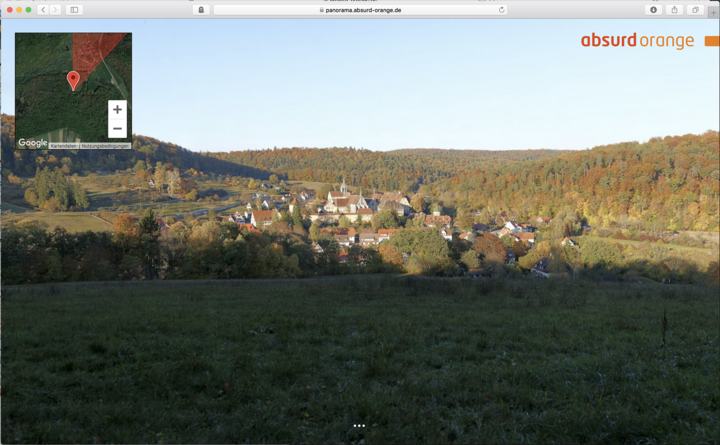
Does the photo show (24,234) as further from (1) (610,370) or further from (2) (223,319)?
(1) (610,370)

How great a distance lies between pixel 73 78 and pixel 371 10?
4.67 metres

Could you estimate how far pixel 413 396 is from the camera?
15.2ft

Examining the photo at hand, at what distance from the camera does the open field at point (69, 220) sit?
38844mm

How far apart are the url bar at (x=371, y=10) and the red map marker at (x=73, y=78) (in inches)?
89.0

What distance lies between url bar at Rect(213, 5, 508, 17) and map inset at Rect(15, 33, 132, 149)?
1.77 metres

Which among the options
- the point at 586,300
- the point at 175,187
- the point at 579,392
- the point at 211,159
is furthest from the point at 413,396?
the point at 211,159

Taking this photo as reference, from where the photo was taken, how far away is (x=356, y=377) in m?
5.29

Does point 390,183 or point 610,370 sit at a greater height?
point 390,183

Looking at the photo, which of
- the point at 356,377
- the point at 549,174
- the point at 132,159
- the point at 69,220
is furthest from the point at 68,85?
the point at 549,174

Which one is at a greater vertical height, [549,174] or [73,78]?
[549,174]

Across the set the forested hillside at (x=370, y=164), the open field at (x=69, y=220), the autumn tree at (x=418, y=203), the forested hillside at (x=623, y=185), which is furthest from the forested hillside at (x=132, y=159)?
the forested hillside at (x=623, y=185)

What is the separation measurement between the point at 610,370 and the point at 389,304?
704cm

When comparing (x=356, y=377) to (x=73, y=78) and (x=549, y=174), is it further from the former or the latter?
(x=549, y=174)
